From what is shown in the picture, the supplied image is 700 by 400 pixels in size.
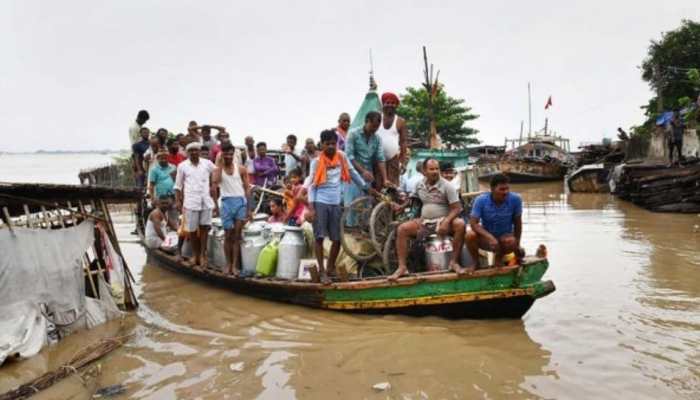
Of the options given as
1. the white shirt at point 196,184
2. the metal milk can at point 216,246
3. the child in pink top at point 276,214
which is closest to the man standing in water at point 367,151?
the child in pink top at point 276,214

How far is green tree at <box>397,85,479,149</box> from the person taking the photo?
37.4 m

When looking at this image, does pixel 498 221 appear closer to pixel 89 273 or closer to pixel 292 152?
pixel 89 273

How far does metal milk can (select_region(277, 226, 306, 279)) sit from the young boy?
1.73ft

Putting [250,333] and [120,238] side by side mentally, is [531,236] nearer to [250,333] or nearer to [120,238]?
[250,333]

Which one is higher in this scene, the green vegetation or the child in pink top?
the green vegetation

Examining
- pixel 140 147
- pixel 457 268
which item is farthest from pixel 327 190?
pixel 140 147

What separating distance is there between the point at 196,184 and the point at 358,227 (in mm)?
2384

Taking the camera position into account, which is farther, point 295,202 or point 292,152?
point 292,152

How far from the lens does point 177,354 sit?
17.8ft

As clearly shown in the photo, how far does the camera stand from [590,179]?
2328 centimetres

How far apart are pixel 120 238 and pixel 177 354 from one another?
10.2m

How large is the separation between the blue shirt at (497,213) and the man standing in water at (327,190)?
164 cm

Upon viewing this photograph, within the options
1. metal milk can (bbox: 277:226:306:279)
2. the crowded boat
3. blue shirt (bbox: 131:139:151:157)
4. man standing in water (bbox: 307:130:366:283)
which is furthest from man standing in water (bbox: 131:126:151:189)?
man standing in water (bbox: 307:130:366:283)

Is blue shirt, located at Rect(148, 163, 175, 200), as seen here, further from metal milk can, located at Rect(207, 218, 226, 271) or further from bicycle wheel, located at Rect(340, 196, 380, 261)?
bicycle wheel, located at Rect(340, 196, 380, 261)
